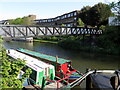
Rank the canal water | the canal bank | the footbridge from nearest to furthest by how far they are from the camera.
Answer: the footbridge
the canal water
the canal bank

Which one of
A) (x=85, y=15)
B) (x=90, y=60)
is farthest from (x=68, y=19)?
(x=90, y=60)

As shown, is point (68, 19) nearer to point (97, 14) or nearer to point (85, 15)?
point (85, 15)

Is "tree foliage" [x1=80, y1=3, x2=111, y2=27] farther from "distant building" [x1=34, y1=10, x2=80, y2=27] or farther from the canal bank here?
the canal bank

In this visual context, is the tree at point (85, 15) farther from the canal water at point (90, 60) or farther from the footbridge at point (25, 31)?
the canal water at point (90, 60)

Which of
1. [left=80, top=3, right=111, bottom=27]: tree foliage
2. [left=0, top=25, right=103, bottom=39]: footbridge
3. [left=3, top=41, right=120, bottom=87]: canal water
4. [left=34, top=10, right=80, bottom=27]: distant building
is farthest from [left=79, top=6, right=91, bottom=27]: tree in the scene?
[left=3, top=41, right=120, bottom=87]: canal water

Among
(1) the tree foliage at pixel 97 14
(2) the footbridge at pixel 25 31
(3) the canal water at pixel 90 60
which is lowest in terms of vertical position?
(3) the canal water at pixel 90 60

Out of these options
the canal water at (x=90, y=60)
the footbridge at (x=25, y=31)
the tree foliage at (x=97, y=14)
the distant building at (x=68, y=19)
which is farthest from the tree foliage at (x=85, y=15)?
the canal water at (x=90, y=60)

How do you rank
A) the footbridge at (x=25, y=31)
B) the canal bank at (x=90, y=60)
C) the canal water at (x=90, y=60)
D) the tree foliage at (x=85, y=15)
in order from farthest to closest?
1. the tree foliage at (x=85, y=15)
2. the canal bank at (x=90, y=60)
3. the canal water at (x=90, y=60)
4. the footbridge at (x=25, y=31)

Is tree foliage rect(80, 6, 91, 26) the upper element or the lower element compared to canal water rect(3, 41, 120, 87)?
upper

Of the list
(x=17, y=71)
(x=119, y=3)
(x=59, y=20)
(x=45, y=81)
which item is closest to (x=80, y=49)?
(x=119, y=3)

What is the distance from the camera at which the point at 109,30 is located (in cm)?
2677

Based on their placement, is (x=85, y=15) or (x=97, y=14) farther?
(x=85, y=15)

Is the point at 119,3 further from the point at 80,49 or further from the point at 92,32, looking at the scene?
the point at 80,49

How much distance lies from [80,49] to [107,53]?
22.8ft
